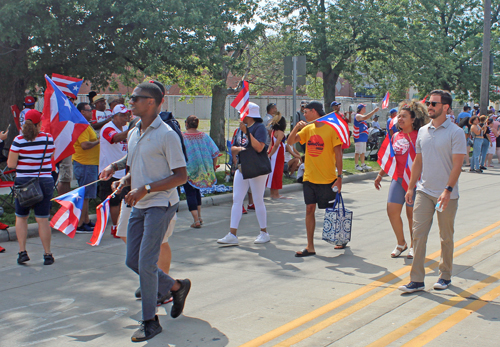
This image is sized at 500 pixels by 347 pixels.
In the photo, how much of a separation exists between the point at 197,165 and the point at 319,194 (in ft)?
9.63

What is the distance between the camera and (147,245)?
4211 mm

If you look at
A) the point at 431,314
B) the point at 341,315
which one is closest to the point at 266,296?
the point at 341,315

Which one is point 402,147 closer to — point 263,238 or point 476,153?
point 263,238

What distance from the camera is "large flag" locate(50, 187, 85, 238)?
471 cm

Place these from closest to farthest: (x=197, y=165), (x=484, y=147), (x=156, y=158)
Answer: (x=156, y=158), (x=197, y=165), (x=484, y=147)

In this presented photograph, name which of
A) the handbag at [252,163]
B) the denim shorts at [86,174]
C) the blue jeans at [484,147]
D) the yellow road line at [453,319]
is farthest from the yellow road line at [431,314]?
the blue jeans at [484,147]

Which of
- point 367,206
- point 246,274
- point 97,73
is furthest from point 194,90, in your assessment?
point 246,274

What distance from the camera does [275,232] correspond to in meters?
8.35

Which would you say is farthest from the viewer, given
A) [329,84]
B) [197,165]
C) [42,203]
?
[329,84]

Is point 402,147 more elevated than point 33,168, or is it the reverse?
point 402,147

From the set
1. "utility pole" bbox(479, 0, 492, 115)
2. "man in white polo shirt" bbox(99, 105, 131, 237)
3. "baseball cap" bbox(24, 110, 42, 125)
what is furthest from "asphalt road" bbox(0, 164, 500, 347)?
"utility pole" bbox(479, 0, 492, 115)

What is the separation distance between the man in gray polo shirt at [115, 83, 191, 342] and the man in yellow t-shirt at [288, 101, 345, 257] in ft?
9.21

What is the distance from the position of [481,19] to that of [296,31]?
46.8 ft

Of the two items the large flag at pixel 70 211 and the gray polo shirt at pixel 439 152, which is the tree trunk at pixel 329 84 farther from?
the large flag at pixel 70 211
